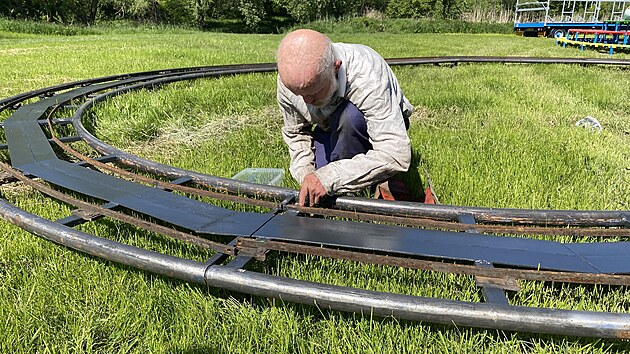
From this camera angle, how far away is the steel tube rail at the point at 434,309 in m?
1.38

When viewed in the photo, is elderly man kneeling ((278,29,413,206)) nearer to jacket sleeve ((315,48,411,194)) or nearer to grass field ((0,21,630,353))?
jacket sleeve ((315,48,411,194))

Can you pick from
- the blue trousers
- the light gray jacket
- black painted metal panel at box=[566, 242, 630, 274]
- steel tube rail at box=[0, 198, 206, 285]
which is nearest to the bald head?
the light gray jacket

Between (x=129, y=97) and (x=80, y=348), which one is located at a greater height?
(x=129, y=97)

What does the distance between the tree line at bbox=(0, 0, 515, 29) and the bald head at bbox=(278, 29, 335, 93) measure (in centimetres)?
4522

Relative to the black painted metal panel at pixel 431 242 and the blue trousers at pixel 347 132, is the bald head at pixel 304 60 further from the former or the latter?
the black painted metal panel at pixel 431 242

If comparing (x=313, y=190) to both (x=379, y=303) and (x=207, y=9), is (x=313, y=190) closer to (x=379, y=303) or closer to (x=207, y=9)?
(x=379, y=303)

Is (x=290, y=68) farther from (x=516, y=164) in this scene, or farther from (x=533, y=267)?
(x=516, y=164)

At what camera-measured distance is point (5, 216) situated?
87.4 inches

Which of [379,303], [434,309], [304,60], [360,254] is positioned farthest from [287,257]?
[304,60]

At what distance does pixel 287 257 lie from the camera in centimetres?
202

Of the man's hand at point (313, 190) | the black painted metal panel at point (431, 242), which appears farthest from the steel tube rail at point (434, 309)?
the man's hand at point (313, 190)

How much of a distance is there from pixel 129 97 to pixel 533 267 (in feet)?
16.4

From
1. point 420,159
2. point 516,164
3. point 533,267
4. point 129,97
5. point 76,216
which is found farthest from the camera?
point 129,97

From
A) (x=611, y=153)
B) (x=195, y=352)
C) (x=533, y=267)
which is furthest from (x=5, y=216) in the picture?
(x=611, y=153)
